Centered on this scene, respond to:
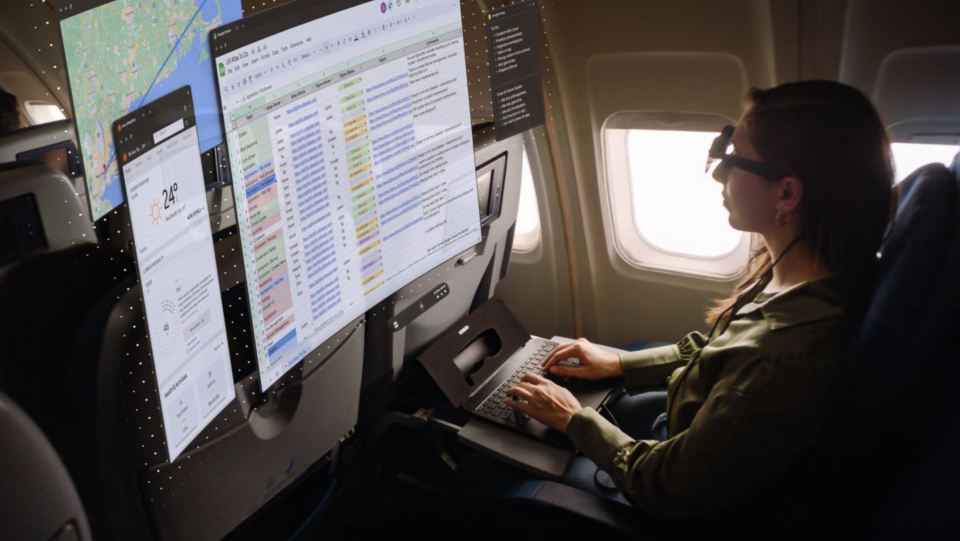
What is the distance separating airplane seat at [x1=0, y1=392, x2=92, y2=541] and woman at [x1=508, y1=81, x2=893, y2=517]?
1.05 meters

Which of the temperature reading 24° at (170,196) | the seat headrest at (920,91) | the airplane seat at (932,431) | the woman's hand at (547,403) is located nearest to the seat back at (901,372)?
the airplane seat at (932,431)

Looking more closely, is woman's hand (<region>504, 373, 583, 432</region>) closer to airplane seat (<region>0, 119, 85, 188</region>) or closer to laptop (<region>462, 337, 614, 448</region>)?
laptop (<region>462, 337, 614, 448</region>)

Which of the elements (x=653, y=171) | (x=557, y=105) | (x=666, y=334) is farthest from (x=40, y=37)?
(x=666, y=334)

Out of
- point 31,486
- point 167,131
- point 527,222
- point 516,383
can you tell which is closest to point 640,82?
point 527,222

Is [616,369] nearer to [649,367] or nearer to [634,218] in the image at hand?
[649,367]

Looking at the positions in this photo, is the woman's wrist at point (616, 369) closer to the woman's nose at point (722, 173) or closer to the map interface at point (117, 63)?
the woman's nose at point (722, 173)

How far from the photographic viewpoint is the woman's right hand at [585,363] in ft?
6.49

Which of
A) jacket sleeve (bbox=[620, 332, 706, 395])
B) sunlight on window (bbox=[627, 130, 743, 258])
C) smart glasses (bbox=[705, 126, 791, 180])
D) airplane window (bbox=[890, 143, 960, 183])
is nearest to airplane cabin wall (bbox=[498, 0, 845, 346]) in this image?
sunlight on window (bbox=[627, 130, 743, 258])

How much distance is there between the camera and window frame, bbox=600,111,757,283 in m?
2.49

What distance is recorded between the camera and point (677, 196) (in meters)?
2.84

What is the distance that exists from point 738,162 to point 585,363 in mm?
683

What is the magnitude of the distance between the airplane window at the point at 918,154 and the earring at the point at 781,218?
0.80 m

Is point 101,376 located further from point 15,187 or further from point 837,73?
point 837,73

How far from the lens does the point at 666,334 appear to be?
2.96 metres
